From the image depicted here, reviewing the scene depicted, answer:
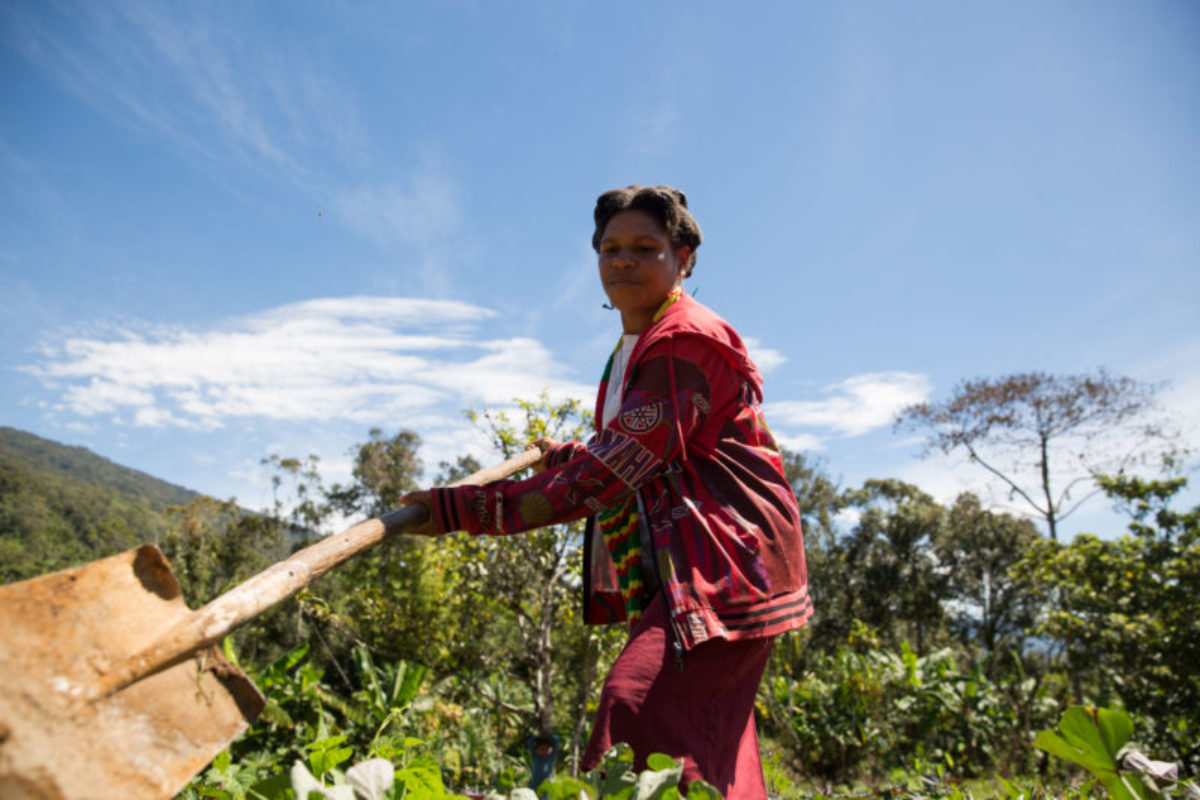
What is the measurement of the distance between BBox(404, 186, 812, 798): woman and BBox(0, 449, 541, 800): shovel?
0.51 m

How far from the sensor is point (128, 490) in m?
127

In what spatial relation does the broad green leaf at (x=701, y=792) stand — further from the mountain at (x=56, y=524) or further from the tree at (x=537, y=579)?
the mountain at (x=56, y=524)

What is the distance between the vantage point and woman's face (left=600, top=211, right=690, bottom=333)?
188cm

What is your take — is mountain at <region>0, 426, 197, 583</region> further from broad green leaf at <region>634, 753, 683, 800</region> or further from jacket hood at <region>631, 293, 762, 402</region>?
broad green leaf at <region>634, 753, 683, 800</region>

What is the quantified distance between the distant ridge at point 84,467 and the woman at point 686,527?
143587 mm

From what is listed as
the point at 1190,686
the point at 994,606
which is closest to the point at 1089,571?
the point at 1190,686

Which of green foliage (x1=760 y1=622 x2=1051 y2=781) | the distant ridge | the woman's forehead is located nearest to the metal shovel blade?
the woman's forehead

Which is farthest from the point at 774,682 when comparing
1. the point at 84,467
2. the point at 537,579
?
the point at 84,467

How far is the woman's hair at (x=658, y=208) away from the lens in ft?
6.24

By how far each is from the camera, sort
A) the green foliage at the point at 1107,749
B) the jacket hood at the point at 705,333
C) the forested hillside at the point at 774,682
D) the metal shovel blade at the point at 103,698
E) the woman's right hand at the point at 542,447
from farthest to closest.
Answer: the forested hillside at the point at 774,682
the woman's right hand at the point at 542,447
the jacket hood at the point at 705,333
the green foliage at the point at 1107,749
the metal shovel blade at the point at 103,698

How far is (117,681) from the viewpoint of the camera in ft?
3.08

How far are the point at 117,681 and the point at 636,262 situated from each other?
4.69 feet

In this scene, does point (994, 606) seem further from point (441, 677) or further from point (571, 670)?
point (441, 677)

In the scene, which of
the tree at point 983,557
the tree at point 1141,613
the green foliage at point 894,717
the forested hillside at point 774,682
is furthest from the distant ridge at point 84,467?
the tree at point 1141,613
